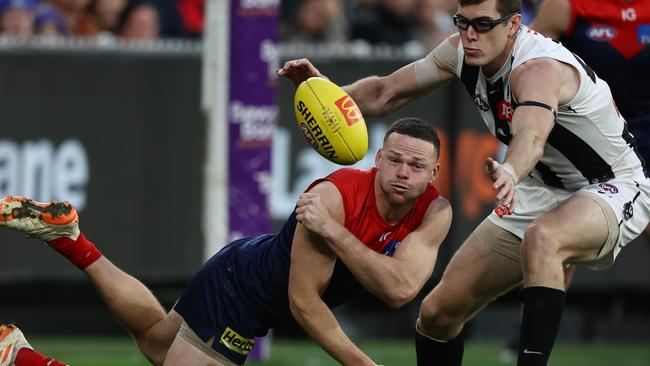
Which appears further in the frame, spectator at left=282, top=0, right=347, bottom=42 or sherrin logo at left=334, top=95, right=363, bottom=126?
spectator at left=282, top=0, right=347, bottom=42

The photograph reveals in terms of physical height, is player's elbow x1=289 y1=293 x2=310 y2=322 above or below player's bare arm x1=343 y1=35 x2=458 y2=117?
below

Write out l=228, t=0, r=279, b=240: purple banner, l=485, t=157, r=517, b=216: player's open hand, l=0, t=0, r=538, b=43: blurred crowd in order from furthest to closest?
l=0, t=0, r=538, b=43: blurred crowd → l=228, t=0, r=279, b=240: purple banner → l=485, t=157, r=517, b=216: player's open hand

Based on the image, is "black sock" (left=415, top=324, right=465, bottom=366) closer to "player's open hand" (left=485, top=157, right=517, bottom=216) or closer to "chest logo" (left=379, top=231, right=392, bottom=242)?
"chest logo" (left=379, top=231, right=392, bottom=242)

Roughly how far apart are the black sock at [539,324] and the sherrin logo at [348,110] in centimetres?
114

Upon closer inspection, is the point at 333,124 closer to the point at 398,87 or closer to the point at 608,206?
the point at 398,87

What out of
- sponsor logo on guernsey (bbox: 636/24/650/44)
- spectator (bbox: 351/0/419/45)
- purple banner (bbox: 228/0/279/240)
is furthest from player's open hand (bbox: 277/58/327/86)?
spectator (bbox: 351/0/419/45)

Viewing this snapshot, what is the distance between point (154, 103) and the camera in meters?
11.9

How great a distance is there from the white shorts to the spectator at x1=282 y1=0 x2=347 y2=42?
18.3 feet

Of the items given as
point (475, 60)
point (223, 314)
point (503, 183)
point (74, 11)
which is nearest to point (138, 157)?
point (74, 11)

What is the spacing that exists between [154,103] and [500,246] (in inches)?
199

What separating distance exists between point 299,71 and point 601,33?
2079 millimetres

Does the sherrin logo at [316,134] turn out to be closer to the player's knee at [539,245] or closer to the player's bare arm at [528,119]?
the player's bare arm at [528,119]

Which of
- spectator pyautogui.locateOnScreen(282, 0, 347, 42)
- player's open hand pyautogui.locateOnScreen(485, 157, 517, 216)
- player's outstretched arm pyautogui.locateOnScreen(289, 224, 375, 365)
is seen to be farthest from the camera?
spectator pyautogui.locateOnScreen(282, 0, 347, 42)

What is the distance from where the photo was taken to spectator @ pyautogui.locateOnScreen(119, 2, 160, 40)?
41.4 feet
